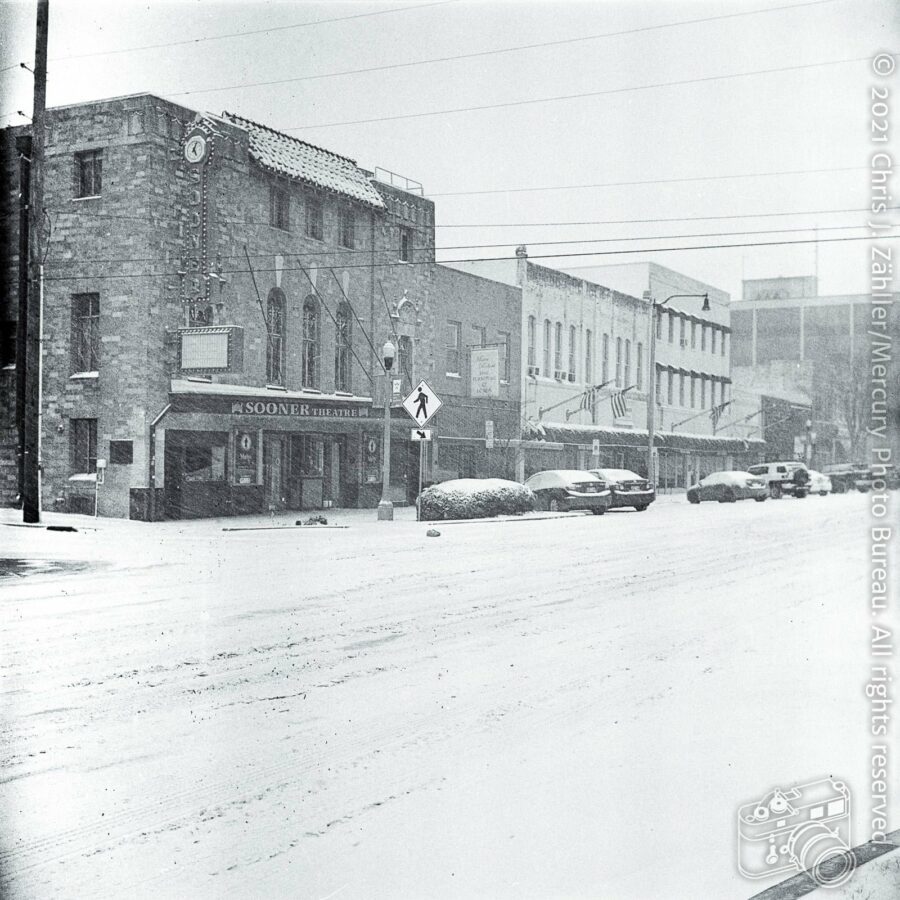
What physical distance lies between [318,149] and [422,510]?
10764mm

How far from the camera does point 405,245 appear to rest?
32250 mm

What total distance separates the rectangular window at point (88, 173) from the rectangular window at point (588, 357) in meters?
22.4

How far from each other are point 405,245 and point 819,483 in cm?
2242

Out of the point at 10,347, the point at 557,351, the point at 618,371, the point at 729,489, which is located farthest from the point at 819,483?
the point at 10,347

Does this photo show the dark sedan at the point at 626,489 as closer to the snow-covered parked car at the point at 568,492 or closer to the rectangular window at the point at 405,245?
the snow-covered parked car at the point at 568,492

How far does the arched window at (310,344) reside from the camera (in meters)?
28.4

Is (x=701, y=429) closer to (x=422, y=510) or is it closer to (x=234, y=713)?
(x=422, y=510)

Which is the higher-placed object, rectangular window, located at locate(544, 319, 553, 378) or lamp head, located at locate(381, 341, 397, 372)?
rectangular window, located at locate(544, 319, 553, 378)

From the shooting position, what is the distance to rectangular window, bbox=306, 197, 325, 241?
2827cm

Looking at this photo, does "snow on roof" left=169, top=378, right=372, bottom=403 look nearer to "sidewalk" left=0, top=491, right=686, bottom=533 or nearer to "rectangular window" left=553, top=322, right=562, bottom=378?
"sidewalk" left=0, top=491, right=686, bottom=533

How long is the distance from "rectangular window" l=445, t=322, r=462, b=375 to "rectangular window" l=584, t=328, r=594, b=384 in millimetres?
8396

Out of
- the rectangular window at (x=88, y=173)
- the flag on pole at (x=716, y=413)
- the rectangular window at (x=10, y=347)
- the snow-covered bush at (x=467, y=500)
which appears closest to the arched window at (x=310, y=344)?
Result: the snow-covered bush at (x=467, y=500)

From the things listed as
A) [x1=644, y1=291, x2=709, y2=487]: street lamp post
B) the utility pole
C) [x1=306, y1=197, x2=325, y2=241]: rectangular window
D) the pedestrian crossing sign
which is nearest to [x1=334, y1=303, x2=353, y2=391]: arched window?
[x1=306, y1=197, x2=325, y2=241]: rectangular window

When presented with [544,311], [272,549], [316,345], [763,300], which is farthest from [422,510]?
[763,300]
